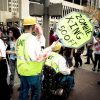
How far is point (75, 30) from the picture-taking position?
4898mm

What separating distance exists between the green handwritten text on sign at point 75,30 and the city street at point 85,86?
2120 mm

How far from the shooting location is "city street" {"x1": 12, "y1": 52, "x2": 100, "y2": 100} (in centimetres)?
667

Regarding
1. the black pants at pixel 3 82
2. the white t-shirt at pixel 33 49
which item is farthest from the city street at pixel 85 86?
the white t-shirt at pixel 33 49

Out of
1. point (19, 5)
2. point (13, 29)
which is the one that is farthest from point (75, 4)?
point (13, 29)

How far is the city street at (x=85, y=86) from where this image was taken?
6671mm

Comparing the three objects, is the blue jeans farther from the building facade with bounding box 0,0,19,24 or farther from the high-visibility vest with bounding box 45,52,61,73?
the building facade with bounding box 0,0,19,24

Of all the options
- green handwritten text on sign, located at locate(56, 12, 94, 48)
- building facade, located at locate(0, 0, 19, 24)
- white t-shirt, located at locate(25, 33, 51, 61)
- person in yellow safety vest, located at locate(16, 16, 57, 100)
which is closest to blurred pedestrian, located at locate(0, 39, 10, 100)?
person in yellow safety vest, located at locate(16, 16, 57, 100)

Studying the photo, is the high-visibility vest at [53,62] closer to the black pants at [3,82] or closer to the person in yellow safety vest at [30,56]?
the black pants at [3,82]

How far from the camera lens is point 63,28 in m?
4.94

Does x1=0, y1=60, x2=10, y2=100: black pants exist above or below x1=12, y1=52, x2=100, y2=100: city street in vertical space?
above

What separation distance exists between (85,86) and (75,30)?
3.15 m

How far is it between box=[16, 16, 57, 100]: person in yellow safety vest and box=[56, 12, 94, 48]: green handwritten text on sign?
0.38 metres

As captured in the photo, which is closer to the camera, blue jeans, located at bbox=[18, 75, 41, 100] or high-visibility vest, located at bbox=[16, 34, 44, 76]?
high-visibility vest, located at bbox=[16, 34, 44, 76]

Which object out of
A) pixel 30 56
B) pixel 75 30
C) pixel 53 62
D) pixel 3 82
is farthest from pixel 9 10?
pixel 30 56
